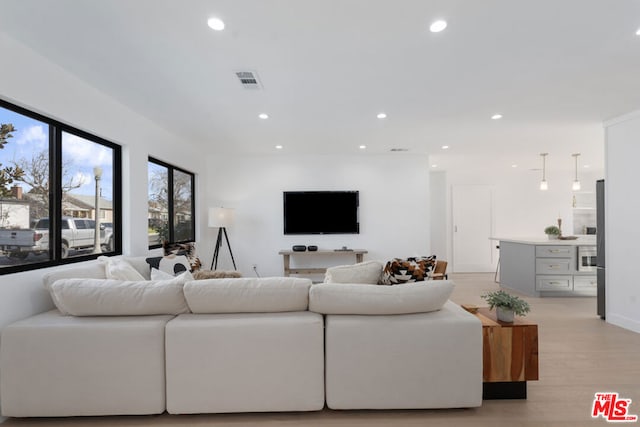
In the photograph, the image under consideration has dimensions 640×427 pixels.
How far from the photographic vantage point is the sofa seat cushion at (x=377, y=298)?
209cm

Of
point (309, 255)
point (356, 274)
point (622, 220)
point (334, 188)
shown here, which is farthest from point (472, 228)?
point (356, 274)

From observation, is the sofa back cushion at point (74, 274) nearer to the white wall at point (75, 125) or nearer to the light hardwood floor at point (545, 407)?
the white wall at point (75, 125)

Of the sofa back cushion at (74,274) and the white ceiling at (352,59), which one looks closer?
the white ceiling at (352,59)

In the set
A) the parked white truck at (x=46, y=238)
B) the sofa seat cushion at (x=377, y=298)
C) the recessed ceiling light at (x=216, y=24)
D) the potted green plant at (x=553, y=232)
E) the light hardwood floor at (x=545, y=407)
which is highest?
the recessed ceiling light at (x=216, y=24)

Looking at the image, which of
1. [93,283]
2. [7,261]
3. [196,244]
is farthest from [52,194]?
[196,244]

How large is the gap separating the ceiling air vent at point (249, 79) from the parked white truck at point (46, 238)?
1987mm

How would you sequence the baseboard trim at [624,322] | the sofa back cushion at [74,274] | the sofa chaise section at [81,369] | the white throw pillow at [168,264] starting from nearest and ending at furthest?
the sofa chaise section at [81,369], the sofa back cushion at [74,274], the white throw pillow at [168,264], the baseboard trim at [624,322]

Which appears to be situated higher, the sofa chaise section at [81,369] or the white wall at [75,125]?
the white wall at [75,125]

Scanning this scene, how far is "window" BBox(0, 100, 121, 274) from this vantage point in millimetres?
2408

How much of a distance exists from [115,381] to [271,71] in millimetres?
2448

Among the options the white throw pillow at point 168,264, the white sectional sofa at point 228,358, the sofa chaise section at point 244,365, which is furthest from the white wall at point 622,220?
the white throw pillow at point 168,264

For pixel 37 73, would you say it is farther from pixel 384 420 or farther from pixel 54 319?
pixel 384 420

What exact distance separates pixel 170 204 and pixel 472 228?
21.4ft

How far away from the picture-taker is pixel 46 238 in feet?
8.91
